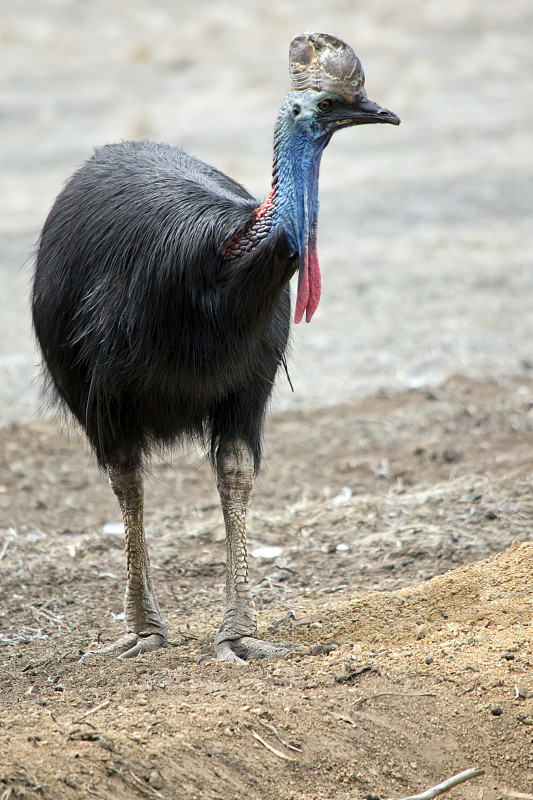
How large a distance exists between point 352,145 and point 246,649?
13.7m

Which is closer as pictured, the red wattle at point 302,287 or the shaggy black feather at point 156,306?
the red wattle at point 302,287

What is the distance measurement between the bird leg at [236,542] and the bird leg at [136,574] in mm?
371

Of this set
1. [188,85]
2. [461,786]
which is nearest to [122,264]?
[461,786]

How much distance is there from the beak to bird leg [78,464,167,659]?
5.98ft

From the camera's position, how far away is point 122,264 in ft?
13.5

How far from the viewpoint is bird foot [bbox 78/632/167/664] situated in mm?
4481

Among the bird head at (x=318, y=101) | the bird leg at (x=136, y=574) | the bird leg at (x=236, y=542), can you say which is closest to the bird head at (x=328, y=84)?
the bird head at (x=318, y=101)

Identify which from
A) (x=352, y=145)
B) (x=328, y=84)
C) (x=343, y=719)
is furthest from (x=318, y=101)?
(x=352, y=145)

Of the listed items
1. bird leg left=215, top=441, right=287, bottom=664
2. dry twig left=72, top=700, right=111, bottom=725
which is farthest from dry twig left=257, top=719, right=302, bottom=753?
bird leg left=215, top=441, right=287, bottom=664

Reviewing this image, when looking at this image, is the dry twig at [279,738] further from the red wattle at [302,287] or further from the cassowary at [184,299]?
the red wattle at [302,287]

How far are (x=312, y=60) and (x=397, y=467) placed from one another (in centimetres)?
Answer: 367

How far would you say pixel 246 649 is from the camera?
173 inches

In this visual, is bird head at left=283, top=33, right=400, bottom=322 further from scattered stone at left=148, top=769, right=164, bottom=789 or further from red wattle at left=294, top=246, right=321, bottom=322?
scattered stone at left=148, top=769, right=164, bottom=789

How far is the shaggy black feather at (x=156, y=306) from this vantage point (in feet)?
12.7
